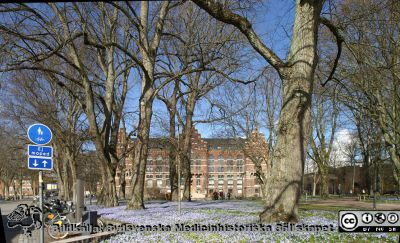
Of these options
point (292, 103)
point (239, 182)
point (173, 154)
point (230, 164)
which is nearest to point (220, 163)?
point (230, 164)

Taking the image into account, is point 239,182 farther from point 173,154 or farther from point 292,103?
point 292,103

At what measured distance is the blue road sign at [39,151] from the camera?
8130mm

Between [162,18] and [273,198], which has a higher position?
[162,18]

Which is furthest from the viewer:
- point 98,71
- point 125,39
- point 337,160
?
point 337,160

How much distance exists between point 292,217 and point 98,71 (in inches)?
953

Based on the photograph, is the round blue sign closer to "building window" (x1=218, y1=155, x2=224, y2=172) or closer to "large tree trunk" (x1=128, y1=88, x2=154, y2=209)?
"large tree trunk" (x1=128, y1=88, x2=154, y2=209)

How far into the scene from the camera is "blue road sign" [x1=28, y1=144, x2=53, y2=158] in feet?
26.7

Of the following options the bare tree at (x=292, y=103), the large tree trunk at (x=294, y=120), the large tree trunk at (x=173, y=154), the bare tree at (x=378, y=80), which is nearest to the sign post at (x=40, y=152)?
the bare tree at (x=292, y=103)

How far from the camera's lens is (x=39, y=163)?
27.0ft

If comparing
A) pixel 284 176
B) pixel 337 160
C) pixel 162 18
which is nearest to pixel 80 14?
pixel 162 18

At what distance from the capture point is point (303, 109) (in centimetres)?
1020

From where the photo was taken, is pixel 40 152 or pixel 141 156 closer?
pixel 40 152

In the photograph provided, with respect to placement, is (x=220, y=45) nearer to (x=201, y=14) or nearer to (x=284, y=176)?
(x=201, y=14)

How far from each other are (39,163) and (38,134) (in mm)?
647
